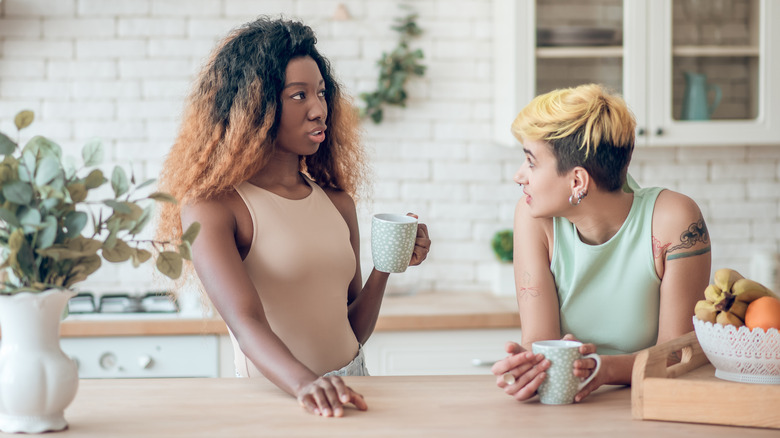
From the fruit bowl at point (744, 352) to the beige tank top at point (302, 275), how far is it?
0.75 m

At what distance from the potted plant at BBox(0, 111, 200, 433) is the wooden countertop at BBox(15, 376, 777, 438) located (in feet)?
0.27

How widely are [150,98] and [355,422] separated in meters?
2.37

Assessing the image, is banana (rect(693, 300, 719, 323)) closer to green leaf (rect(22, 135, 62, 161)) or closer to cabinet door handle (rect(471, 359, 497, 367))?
green leaf (rect(22, 135, 62, 161))

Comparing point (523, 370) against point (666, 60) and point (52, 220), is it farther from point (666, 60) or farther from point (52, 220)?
point (666, 60)

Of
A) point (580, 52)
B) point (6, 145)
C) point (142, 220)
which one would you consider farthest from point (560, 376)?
point (580, 52)

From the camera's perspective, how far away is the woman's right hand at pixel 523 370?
1.36m

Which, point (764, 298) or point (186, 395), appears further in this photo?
point (186, 395)

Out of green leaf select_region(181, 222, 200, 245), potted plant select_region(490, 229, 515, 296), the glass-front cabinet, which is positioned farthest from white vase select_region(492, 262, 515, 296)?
green leaf select_region(181, 222, 200, 245)

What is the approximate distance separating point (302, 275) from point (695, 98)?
77.6 inches

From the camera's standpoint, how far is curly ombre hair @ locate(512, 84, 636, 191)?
169cm

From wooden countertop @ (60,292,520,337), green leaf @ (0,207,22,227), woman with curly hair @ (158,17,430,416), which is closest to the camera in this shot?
green leaf @ (0,207,22,227)

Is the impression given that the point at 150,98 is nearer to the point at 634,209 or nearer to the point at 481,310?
the point at 481,310

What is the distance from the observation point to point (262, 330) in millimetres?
1474

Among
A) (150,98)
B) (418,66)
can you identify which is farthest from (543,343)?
(150,98)
